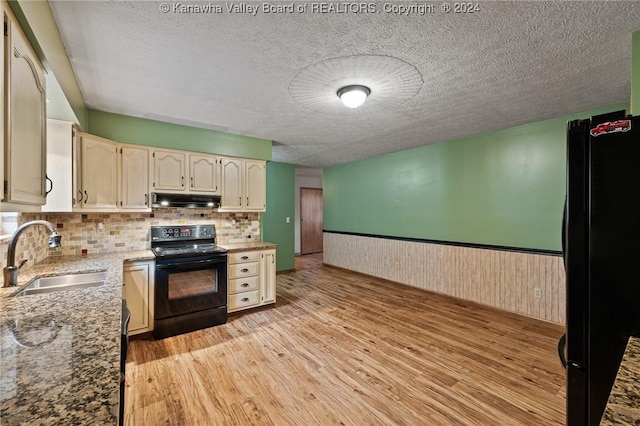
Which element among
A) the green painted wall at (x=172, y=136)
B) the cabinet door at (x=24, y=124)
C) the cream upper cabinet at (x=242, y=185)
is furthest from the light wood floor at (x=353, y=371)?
the green painted wall at (x=172, y=136)

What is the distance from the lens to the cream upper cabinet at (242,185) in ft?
12.0

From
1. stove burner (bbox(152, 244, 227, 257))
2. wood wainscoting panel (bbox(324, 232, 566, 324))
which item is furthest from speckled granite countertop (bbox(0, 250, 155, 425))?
wood wainscoting panel (bbox(324, 232, 566, 324))

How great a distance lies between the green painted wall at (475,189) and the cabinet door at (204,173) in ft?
9.67

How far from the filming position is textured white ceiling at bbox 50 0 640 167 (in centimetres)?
153

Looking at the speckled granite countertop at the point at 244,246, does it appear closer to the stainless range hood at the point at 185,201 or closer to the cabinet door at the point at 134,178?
the stainless range hood at the point at 185,201

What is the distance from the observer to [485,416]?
1802mm

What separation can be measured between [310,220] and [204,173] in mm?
4925

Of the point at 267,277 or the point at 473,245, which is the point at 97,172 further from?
the point at 473,245

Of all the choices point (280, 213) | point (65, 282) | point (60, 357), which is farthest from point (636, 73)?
point (280, 213)

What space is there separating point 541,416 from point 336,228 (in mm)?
4729

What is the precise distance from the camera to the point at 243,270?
3.51 m

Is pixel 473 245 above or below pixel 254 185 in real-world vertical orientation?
below

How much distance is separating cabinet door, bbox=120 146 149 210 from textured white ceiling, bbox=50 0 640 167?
0.43 metres

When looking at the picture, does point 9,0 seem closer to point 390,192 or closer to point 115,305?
point 115,305
